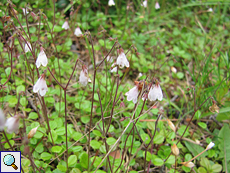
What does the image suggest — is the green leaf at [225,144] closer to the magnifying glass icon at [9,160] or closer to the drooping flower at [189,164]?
the drooping flower at [189,164]

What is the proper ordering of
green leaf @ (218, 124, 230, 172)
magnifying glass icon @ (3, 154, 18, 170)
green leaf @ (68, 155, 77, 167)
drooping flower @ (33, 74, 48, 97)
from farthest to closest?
green leaf @ (218, 124, 230, 172) → green leaf @ (68, 155, 77, 167) → magnifying glass icon @ (3, 154, 18, 170) → drooping flower @ (33, 74, 48, 97)

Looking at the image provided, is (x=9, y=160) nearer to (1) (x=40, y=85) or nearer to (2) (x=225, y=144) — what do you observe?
(1) (x=40, y=85)

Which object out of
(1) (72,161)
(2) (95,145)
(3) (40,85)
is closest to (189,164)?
(2) (95,145)

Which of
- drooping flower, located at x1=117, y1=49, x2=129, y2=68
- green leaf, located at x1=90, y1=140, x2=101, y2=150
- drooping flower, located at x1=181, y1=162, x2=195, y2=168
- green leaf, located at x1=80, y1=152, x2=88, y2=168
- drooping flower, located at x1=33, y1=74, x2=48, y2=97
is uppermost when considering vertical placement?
drooping flower, located at x1=117, y1=49, x2=129, y2=68

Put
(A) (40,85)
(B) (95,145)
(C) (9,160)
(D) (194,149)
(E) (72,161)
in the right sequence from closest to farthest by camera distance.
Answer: (A) (40,85) < (C) (9,160) < (E) (72,161) < (B) (95,145) < (D) (194,149)

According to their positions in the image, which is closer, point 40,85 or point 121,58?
point 40,85

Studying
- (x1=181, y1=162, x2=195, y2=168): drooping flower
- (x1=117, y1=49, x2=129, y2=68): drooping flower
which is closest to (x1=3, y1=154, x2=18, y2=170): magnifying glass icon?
(x1=117, y1=49, x2=129, y2=68): drooping flower

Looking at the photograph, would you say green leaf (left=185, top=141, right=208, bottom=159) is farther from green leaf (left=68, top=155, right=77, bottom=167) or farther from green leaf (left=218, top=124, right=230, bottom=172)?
green leaf (left=68, top=155, right=77, bottom=167)

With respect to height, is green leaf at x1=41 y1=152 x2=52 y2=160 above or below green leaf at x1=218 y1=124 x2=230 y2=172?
above

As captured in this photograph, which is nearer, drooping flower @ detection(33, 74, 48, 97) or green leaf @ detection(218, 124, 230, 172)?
drooping flower @ detection(33, 74, 48, 97)
